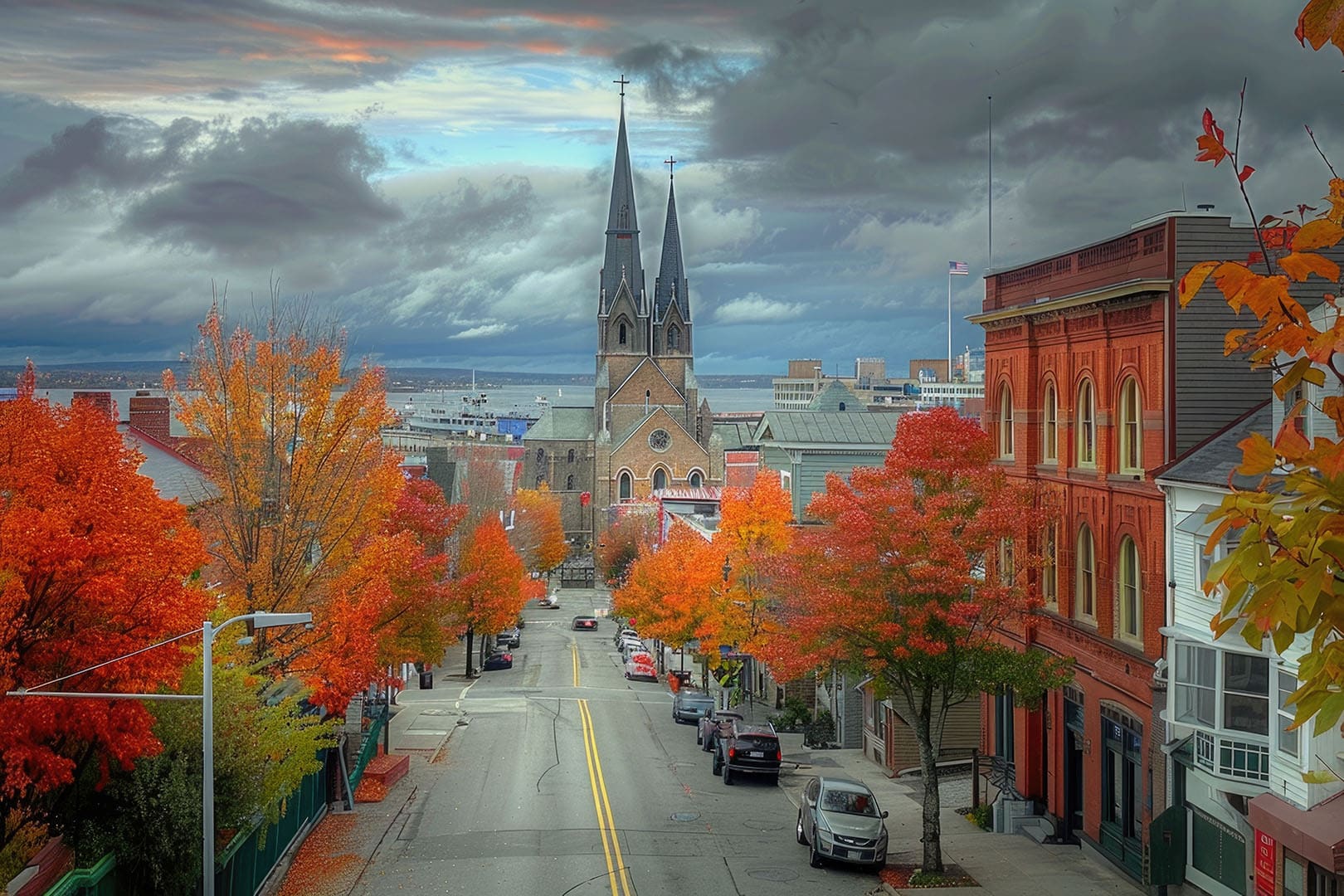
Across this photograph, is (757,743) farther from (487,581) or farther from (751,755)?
(487,581)

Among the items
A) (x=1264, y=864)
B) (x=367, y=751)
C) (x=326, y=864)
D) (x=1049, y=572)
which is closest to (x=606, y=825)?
(x=326, y=864)

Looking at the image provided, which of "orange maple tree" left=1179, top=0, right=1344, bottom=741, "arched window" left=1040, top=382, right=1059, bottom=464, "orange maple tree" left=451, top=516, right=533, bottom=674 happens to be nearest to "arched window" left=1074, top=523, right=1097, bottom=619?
"arched window" left=1040, top=382, right=1059, bottom=464

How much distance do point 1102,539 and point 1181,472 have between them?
4193 millimetres

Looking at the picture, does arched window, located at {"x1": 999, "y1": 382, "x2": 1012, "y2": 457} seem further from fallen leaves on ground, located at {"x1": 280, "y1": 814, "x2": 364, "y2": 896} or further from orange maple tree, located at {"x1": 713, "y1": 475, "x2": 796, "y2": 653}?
fallen leaves on ground, located at {"x1": 280, "y1": 814, "x2": 364, "y2": 896}

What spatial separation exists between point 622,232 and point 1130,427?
377 feet

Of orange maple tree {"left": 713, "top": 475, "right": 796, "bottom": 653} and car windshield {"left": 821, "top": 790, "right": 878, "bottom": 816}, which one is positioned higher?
orange maple tree {"left": 713, "top": 475, "right": 796, "bottom": 653}

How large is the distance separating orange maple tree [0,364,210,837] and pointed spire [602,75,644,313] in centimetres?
11938

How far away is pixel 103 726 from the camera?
720 inches

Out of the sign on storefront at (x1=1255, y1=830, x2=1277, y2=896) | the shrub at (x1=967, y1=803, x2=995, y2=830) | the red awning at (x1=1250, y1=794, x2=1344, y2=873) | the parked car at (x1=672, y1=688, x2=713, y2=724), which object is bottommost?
the parked car at (x1=672, y1=688, x2=713, y2=724)

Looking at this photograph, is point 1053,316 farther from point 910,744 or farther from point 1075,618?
point 910,744

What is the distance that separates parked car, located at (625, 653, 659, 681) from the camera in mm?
66100

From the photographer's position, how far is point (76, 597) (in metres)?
19.1

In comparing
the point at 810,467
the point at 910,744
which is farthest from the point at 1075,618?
the point at 810,467

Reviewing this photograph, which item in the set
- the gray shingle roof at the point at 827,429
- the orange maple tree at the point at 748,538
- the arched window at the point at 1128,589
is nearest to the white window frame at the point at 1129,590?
the arched window at the point at 1128,589
